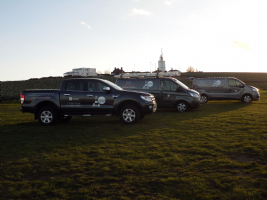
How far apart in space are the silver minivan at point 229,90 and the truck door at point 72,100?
1211 centimetres

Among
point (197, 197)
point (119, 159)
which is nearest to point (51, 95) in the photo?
point (119, 159)

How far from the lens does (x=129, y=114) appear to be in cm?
1024

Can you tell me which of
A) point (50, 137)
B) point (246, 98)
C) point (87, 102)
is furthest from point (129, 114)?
point (246, 98)

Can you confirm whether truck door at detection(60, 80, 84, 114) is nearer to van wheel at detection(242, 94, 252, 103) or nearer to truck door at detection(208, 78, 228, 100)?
truck door at detection(208, 78, 228, 100)

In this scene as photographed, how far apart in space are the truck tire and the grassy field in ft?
6.05

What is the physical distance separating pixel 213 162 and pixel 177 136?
2.59 m

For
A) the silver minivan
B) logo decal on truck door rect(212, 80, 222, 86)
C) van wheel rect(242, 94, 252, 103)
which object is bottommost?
van wheel rect(242, 94, 252, 103)

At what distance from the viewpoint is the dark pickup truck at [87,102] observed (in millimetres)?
10227

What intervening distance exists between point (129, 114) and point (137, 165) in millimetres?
5321

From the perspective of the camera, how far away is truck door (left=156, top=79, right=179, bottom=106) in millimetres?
14367

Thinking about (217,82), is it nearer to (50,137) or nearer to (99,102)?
(99,102)

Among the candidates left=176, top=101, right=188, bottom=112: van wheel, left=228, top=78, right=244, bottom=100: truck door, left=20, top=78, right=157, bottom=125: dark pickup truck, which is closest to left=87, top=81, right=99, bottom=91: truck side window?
left=20, top=78, right=157, bottom=125: dark pickup truck

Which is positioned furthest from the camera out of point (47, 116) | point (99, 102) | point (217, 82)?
point (217, 82)

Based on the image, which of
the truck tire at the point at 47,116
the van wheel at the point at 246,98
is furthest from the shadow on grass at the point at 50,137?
the van wheel at the point at 246,98
